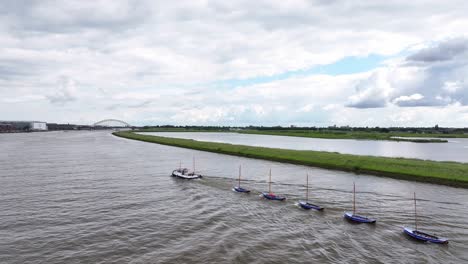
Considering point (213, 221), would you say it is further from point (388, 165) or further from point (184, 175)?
point (388, 165)

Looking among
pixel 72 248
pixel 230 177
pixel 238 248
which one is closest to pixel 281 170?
pixel 230 177

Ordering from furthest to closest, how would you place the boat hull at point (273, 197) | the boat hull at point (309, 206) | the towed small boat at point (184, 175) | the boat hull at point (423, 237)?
the towed small boat at point (184, 175) → the boat hull at point (273, 197) → the boat hull at point (309, 206) → the boat hull at point (423, 237)

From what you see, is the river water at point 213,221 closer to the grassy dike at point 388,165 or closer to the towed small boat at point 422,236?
the towed small boat at point 422,236

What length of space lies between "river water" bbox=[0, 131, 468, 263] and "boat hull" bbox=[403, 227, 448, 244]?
568 mm

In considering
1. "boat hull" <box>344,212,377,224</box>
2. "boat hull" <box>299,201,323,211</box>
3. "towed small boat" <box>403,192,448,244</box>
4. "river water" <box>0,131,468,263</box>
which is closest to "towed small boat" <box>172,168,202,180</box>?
"river water" <box>0,131,468,263</box>

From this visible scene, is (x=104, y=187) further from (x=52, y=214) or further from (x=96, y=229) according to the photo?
(x=96, y=229)

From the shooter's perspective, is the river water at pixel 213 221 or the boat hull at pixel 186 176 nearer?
the river water at pixel 213 221

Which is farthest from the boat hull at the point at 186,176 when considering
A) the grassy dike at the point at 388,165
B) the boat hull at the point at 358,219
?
the boat hull at the point at 358,219

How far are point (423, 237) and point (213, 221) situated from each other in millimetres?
18012

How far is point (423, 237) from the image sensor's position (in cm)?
2681

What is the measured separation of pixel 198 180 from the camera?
52.4 metres

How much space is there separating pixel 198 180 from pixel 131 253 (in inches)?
1130

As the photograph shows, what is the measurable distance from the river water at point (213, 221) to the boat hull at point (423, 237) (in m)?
0.57

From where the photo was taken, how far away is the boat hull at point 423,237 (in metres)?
26.3
